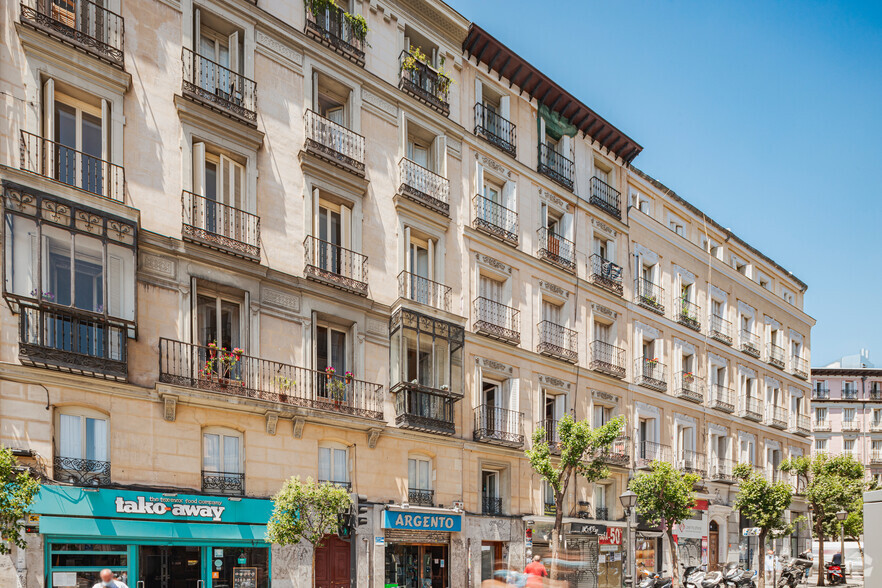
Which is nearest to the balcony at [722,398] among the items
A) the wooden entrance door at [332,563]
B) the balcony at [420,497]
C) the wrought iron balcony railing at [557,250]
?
the wrought iron balcony railing at [557,250]

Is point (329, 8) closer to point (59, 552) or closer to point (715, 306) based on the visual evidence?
point (59, 552)

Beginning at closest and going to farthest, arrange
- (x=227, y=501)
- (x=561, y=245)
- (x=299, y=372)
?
(x=227, y=501)
(x=299, y=372)
(x=561, y=245)

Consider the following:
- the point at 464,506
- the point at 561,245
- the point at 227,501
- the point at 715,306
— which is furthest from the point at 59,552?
the point at 715,306

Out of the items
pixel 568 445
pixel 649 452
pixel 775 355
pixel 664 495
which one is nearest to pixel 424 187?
pixel 568 445

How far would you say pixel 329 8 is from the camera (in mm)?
22047

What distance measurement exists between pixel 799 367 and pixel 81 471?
45016 millimetres

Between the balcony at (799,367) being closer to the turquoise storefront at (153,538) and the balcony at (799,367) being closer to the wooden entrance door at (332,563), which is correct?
the wooden entrance door at (332,563)

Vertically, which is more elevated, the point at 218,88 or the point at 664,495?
the point at 218,88

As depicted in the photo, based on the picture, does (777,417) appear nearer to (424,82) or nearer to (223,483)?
(424,82)

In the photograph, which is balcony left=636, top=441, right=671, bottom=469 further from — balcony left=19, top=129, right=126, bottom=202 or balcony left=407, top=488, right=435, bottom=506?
balcony left=19, top=129, right=126, bottom=202

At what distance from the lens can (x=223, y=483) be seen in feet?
58.1

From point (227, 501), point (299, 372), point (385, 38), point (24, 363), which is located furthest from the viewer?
point (385, 38)

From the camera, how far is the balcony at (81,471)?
1509 centimetres

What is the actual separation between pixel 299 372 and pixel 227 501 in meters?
3.68
